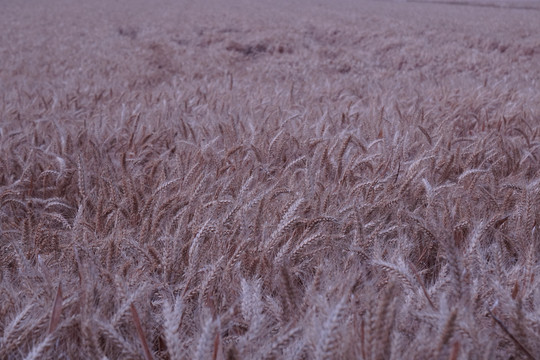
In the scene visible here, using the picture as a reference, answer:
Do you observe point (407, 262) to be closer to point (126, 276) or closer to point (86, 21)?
point (126, 276)

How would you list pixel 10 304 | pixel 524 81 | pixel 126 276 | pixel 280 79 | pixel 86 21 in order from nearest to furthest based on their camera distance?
pixel 10 304 → pixel 126 276 → pixel 524 81 → pixel 280 79 → pixel 86 21

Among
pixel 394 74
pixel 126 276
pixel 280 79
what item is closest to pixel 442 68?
pixel 394 74

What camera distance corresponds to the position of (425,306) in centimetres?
80

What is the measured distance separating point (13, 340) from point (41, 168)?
1.11 metres

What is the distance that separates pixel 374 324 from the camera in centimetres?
60

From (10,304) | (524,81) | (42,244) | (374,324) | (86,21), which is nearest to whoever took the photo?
(374,324)

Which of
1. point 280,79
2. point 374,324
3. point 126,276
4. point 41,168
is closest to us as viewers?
point 374,324

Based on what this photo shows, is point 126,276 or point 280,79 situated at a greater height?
point 126,276

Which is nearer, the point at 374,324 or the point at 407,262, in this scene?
the point at 374,324

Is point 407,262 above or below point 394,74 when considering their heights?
above

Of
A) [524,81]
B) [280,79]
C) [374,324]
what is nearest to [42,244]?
[374,324]

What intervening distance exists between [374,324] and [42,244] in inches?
38.4

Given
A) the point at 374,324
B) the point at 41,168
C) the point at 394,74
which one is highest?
the point at 374,324

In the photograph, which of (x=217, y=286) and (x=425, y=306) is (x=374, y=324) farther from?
(x=217, y=286)
